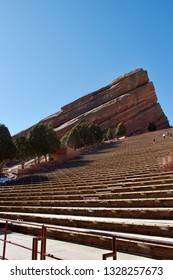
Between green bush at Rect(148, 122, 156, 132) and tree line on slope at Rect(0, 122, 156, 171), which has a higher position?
green bush at Rect(148, 122, 156, 132)

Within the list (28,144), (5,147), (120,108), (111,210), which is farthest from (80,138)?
(111,210)

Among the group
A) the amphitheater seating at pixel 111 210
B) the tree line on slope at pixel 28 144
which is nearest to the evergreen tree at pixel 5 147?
the tree line on slope at pixel 28 144

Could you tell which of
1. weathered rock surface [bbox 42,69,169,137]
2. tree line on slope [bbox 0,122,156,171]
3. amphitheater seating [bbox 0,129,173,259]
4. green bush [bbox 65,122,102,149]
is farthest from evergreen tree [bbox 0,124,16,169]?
weathered rock surface [bbox 42,69,169,137]

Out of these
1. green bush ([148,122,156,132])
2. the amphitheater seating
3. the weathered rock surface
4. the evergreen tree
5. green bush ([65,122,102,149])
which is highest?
the weathered rock surface

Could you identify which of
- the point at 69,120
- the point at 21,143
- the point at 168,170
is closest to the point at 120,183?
the point at 168,170

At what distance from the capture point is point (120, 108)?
70062 millimetres

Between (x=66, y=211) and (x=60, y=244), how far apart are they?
2.97m

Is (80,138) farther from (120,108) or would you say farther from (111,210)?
(111,210)

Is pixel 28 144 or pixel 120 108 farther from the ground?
pixel 120 108

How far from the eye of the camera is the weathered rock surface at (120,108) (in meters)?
68.3

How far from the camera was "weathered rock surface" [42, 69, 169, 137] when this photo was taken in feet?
224

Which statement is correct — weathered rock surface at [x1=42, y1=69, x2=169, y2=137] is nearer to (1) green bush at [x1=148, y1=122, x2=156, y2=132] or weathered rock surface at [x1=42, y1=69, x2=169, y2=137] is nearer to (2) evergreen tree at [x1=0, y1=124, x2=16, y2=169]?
(1) green bush at [x1=148, y1=122, x2=156, y2=132]

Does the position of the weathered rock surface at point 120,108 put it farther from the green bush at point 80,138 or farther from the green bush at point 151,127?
the green bush at point 80,138
